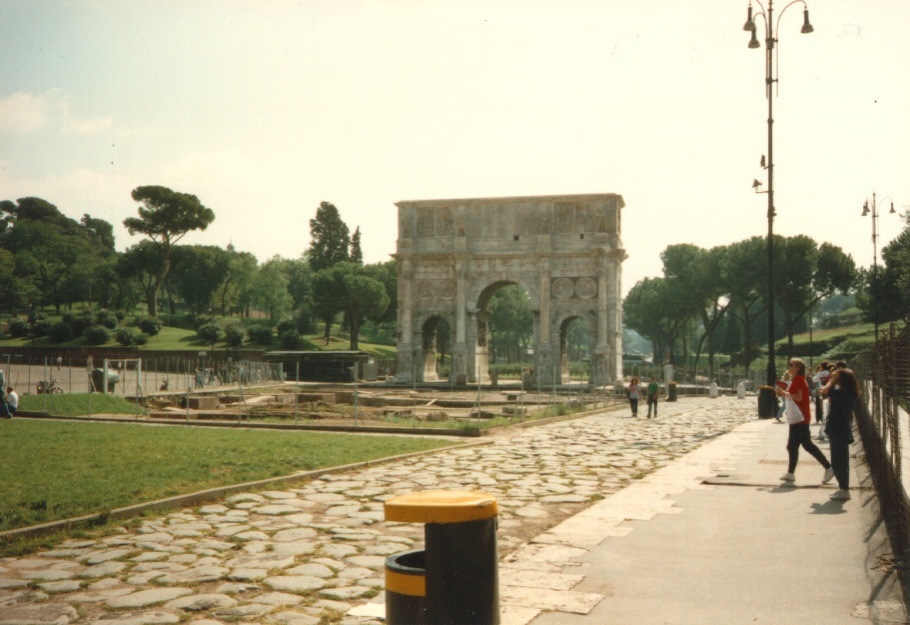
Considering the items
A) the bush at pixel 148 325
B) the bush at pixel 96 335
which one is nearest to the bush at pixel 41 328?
the bush at pixel 96 335

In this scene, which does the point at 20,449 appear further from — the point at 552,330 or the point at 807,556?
the point at 552,330

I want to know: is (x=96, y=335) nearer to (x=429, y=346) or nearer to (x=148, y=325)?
(x=148, y=325)

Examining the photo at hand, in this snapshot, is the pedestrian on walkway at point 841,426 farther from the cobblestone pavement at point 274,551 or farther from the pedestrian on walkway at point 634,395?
the pedestrian on walkway at point 634,395

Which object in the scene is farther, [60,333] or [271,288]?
[271,288]

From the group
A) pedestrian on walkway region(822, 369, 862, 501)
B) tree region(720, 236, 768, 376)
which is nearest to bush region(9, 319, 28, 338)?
tree region(720, 236, 768, 376)

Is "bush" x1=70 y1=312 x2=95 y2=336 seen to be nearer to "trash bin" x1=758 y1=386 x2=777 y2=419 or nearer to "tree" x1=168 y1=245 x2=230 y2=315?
"tree" x1=168 y1=245 x2=230 y2=315

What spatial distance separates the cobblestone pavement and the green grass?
691 mm


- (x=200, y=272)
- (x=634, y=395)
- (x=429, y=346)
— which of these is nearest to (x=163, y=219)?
(x=200, y=272)

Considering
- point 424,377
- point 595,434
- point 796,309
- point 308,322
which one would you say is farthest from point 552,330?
point 308,322

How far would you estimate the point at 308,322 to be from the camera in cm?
8600

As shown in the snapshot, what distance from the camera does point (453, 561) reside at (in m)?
3.80

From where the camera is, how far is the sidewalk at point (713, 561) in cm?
502

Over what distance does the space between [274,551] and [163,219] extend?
264ft

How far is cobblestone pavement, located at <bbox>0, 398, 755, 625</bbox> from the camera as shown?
16.9 ft
